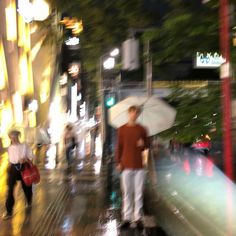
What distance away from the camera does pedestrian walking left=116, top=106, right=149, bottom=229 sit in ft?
27.4

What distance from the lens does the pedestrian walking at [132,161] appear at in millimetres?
8359

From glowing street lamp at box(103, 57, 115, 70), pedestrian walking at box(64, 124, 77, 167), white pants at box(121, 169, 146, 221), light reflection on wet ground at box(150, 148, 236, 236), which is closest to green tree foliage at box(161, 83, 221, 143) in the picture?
light reflection on wet ground at box(150, 148, 236, 236)

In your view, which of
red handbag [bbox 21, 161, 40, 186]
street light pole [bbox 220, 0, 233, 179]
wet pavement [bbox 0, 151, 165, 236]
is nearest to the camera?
street light pole [bbox 220, 0, 233, 179]

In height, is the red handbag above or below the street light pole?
below

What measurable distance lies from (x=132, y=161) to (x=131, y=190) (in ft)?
1.77

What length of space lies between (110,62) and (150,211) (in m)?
9.34

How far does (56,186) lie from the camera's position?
46.5 feet

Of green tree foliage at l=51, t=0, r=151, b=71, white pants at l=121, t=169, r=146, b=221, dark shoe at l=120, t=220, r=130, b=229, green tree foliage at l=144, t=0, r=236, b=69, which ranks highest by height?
green tree foliage at l=51, t=0, r=151, b=71

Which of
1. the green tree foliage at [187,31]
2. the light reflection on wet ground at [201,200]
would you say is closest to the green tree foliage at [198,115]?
the green tree foliage at [187,31]

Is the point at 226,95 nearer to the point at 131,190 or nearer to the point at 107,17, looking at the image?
the point at 131,190

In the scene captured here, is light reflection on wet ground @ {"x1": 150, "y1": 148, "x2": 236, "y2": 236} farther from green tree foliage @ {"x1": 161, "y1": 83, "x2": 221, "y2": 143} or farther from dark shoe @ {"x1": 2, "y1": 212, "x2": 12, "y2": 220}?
dark shoe @ {"x1": 2, "y1": 212, "x2": 12, "y2": 220}

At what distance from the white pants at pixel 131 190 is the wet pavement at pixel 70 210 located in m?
0.28

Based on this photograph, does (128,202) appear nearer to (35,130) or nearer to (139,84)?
(139,84)

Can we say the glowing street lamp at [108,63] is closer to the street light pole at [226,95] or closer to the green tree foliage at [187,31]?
the green tree foliage at [187,31]
